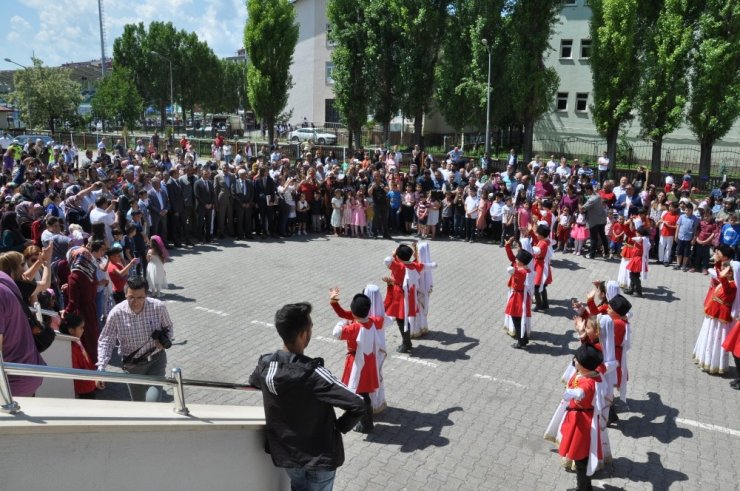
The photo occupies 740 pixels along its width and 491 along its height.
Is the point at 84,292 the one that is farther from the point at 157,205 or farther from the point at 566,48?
the point at 566,48

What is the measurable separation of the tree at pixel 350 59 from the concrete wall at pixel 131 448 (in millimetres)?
30866

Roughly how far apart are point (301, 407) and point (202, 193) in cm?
1324

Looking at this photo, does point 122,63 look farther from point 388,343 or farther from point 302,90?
point 388,343

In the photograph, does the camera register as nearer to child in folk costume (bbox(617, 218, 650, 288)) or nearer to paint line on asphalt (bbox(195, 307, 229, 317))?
paint line on asphalt (bbox(195, 307, 229, 317))

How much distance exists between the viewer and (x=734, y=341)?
835cm

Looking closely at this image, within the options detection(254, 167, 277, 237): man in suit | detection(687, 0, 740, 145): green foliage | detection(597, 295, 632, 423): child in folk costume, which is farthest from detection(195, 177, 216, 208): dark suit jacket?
detection(687, 0, 740, 145): green foliage

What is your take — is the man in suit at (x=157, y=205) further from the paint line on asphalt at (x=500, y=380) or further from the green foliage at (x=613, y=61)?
the green foliage at (x=613, y=61)

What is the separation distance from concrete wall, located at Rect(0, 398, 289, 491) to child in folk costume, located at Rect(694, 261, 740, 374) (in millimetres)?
7238

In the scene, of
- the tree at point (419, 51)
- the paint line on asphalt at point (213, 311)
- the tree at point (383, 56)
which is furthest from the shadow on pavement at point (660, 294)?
the tree at point (383, 56)

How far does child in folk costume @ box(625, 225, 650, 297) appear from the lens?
12.7 m

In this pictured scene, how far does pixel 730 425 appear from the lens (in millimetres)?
7551

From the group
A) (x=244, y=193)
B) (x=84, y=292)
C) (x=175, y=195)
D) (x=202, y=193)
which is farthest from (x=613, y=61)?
(x=84, y=292)

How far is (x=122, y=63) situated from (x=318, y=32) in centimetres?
2278

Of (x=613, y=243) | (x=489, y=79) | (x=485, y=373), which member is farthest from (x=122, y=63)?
(x=485, y=373)
